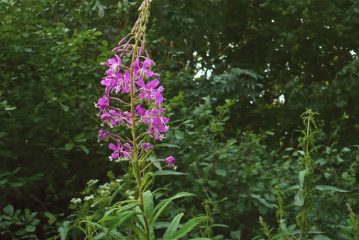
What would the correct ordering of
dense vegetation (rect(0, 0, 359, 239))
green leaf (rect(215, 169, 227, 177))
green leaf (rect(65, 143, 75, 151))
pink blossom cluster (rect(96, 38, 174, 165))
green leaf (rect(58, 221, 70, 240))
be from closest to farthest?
pink blossom cluster (rect(96, 38, 174, 165)), green leaf (rect(58, 221, 70, 240)), dense vegetation (rect(0, 0, 359, 239)), green leaf (rect(65, 143, 75, 151)), green leaf (rect(215, 169, 227, 177))

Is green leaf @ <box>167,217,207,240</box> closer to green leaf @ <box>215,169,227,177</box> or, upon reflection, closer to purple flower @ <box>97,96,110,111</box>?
purple flower @ <box>97,96,110,111</box>

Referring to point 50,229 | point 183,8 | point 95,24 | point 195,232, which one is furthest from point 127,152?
point 183,8

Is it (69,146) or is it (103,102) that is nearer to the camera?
(103,102)

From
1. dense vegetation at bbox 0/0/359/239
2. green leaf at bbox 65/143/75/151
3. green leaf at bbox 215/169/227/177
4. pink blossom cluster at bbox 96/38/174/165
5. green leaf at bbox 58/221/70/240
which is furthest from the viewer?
green leaf at bbox 215/169/227/177

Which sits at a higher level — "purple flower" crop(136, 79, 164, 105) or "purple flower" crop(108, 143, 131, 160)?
"purple flower" crop(136, 79, 164, 105)

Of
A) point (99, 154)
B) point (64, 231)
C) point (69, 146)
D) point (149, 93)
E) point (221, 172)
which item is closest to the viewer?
point (149, 93)

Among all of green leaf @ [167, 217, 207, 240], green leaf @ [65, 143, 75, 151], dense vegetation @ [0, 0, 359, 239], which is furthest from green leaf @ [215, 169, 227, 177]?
green leaf @ [167, 217, 207, 240]

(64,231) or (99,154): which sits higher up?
(99,154)

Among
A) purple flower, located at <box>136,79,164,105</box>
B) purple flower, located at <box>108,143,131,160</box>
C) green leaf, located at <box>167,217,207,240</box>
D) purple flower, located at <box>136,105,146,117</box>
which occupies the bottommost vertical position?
green leaf, located at <box>167,217,207,240</box>

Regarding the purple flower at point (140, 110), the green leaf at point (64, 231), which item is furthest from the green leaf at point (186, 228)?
the green leaf at point (64, 231)

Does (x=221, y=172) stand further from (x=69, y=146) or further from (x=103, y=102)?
(x=103, y=102)

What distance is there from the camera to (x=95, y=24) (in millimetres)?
5879

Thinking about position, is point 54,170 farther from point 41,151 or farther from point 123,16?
point 123,16

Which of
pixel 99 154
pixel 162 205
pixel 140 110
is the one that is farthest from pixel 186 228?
pixel 99 154
